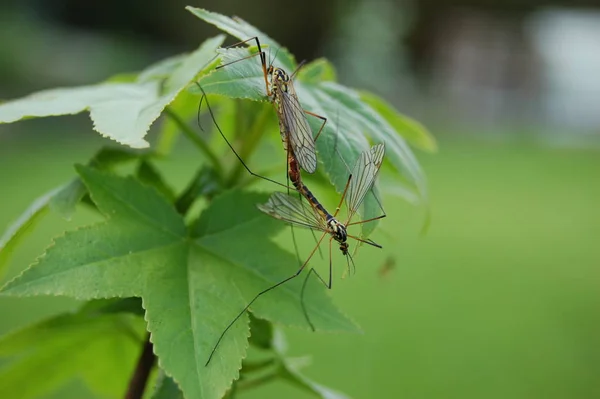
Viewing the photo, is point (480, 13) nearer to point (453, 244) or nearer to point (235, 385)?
point (453, 244)

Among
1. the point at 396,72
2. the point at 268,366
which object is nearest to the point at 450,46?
the point at 396,72

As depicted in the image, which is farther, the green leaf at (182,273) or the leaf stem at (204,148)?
the leaf stem at (204,148)

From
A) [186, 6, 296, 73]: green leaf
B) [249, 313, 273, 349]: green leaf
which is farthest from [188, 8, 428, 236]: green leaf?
[249, 313, 273, 349]: green leaf

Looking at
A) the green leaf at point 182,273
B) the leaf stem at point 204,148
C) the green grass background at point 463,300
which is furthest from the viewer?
the green grass background at point 463,300

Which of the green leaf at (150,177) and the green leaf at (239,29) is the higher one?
the green leaf at (239,29)

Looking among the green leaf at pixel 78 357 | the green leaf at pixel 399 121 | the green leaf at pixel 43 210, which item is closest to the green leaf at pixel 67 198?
the green leaf at pixel 43 210

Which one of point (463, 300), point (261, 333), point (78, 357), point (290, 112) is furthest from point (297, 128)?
point (463, 300)

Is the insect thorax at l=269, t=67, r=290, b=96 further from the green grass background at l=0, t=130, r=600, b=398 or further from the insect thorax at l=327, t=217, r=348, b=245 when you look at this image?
the green grass background at l=0, t=130, r=600, b=398

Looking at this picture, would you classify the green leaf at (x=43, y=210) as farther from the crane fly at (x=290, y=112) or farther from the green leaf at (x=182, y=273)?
the crane fly at (x=290, y=112)
